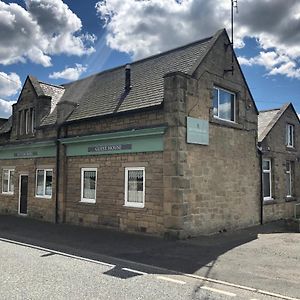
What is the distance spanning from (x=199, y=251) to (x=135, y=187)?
424 cm

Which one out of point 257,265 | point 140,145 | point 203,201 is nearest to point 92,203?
point 140,145

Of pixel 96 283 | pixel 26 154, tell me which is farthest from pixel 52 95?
pixel 96 283

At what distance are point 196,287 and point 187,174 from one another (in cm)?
588

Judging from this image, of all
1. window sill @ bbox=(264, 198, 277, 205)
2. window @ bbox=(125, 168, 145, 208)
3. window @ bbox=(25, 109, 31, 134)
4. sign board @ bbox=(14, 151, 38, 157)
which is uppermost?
window @ bbox=(25, 109, 31, 134)

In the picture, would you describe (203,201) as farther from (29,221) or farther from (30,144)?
(30,144)

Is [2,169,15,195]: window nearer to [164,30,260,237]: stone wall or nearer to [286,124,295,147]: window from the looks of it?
[164,30,260,237]: stone wall

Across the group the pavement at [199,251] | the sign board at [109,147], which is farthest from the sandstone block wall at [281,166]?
the sign board at [109,147]

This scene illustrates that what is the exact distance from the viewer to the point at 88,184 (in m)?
15.6

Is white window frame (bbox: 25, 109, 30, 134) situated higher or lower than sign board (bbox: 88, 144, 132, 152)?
higher

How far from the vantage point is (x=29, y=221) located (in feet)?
56.6

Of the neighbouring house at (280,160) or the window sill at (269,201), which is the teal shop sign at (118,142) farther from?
the window sill at (269,201)

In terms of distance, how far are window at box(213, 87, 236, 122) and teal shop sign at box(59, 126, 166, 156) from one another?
318 cm

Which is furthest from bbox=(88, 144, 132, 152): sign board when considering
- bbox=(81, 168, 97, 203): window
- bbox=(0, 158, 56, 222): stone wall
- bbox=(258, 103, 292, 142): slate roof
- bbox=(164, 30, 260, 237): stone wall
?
bbox=(258, 103, 292, 142): slate roof

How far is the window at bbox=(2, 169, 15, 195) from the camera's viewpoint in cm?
2062
